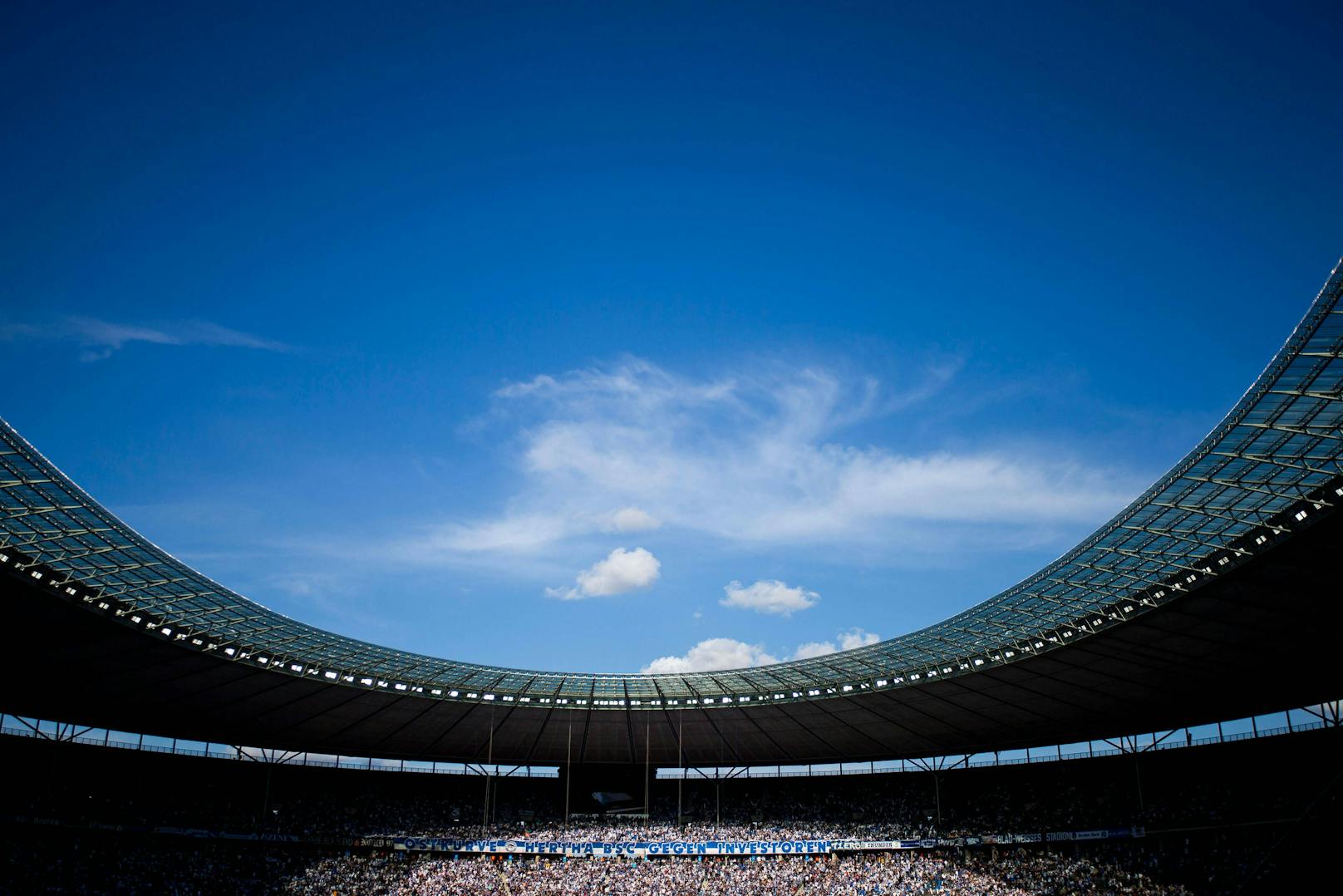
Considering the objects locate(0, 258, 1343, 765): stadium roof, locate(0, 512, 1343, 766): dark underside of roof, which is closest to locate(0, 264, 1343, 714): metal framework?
locate(0, 258, 1343, 765): stadium roof

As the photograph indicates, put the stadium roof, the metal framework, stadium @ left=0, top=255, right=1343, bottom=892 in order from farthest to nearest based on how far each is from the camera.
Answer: stadium @ left=0, top=255, right=1343, bottom=892 < the stadium roof < the metal framework

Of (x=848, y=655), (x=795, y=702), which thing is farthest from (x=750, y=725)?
(x=848, y=655)

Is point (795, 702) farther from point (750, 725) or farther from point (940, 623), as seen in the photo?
point (940, 623)

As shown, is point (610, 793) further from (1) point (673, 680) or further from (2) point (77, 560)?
(2) point (77, 560)

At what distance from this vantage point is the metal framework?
75.3 ft

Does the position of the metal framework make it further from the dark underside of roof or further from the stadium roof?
the dark underside of roof

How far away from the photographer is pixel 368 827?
53.8 m

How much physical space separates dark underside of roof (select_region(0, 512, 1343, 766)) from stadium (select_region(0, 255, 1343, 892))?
0.20 meters

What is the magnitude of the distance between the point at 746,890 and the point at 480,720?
17123 mm

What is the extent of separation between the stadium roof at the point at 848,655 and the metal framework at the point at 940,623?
0.27 feet

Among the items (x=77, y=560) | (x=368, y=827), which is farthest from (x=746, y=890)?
(x=77, y=560)

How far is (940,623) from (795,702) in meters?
13.0

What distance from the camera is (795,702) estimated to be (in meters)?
49.3

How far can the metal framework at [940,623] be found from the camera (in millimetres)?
22953
